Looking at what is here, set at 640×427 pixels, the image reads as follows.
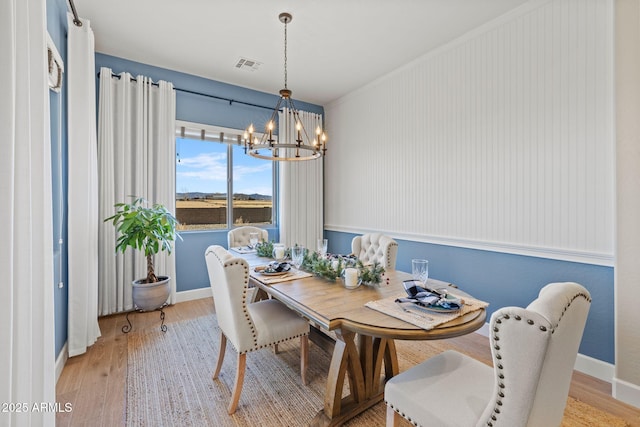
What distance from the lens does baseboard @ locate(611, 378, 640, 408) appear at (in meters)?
1.85

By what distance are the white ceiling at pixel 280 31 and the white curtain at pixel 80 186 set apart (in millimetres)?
427

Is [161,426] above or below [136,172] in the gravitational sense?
below

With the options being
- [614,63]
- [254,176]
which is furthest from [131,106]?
[614,63]

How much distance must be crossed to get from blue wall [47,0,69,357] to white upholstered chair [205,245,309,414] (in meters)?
1.39

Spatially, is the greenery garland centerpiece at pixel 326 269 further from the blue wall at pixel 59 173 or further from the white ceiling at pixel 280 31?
the white ceiling at pixel 280 31

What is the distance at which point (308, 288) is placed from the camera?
1828mm

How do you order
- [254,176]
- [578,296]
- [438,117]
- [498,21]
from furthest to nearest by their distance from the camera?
[254,176] < [438,117] < [498,21] < [578,296]

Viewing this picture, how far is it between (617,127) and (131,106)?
180 inches

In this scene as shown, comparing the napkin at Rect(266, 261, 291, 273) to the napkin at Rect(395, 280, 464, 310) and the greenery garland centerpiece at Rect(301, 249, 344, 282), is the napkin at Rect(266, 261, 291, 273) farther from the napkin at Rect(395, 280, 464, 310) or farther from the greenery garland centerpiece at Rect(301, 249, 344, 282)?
the napkin at Rect(395, 280, 464, 310)

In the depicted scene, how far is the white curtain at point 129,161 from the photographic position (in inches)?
125

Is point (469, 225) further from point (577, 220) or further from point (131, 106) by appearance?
point (131, 106)

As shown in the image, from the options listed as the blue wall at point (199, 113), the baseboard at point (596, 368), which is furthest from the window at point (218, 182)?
the baseboard at point (596, 368)

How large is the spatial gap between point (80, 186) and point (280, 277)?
2.01 metres

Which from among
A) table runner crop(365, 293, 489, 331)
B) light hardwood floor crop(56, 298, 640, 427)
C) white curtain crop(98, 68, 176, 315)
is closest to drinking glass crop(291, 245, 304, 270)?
table runner crop(365, 293, 489, 331)
